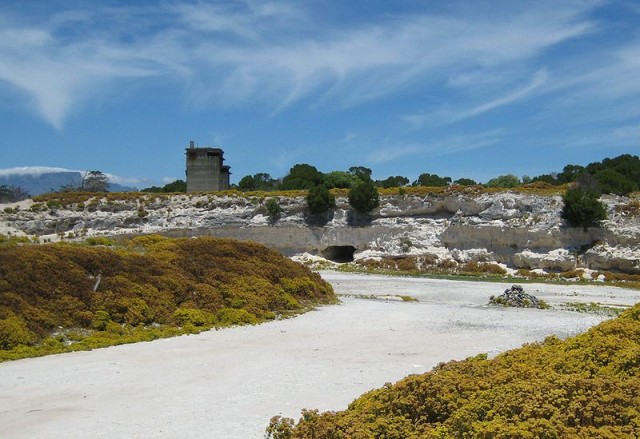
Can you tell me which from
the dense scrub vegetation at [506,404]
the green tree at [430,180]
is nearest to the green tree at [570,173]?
the green tree at [430,180]

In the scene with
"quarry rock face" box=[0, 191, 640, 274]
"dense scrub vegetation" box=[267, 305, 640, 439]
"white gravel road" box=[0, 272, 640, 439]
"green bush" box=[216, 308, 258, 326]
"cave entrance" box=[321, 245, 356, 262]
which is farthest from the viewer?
"cave entrance" box=[321, 245, 356, 262]

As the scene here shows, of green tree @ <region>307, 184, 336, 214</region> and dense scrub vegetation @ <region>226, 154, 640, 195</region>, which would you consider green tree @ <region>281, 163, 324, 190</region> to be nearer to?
dense scrub vegetation @ <region>226, 154, 640, 195</region>

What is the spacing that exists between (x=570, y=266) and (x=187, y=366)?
38.2m

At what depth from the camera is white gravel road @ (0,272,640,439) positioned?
8422 millimetres

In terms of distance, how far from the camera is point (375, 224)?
53.6 m

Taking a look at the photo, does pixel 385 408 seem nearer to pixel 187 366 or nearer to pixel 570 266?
pixel 187 366

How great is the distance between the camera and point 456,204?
52.3 m

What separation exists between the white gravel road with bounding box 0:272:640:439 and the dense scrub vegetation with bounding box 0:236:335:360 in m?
1.07

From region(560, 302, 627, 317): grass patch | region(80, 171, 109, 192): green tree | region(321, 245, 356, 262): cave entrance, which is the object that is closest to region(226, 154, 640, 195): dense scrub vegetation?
region(321, 245, 356, 262): cave entrance

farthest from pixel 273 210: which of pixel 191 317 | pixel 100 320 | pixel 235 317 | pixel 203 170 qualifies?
pixel 100 320

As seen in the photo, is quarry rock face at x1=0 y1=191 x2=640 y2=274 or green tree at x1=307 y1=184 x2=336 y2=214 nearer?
quarry rock face at x1=0 y1=191 x2=640 y2=274

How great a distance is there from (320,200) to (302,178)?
2588 cm

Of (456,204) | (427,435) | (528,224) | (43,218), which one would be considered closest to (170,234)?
(43,218)

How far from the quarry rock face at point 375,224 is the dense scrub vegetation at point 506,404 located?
39776 millimetres
